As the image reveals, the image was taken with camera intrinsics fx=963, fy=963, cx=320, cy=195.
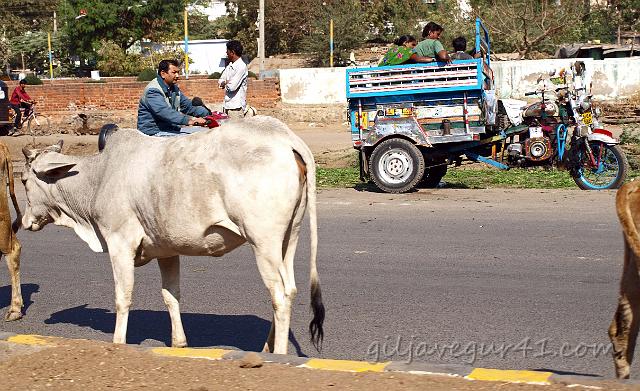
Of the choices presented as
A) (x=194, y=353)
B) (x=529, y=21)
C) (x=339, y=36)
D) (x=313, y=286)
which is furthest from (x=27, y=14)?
(x=194, y=353)

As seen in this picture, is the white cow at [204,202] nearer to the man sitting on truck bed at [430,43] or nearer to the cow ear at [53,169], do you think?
the cow ear at [53,169]

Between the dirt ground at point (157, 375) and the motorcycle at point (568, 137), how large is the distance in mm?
9801

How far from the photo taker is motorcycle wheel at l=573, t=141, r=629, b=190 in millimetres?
14047

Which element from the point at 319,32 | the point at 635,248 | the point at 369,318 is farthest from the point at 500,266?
the point at 319,32

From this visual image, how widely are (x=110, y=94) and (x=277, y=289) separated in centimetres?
2821

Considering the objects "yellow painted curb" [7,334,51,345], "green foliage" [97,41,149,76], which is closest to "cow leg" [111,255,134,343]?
"yellow painted curb" [7,334,51,345]

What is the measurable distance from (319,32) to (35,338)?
1509 inches

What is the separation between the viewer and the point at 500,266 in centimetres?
934

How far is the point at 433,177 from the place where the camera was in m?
15.9

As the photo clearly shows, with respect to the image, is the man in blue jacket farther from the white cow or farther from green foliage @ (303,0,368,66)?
green foliage @ (303,0,368,66)

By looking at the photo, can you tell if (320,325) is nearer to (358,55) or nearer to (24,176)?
(24,176)

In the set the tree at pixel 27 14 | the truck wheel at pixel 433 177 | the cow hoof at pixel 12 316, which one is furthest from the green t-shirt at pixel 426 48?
the tree at pixel 27 14

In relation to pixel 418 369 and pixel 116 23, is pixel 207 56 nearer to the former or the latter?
pixel 116 23

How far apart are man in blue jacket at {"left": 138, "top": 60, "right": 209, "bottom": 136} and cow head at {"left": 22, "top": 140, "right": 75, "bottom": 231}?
1295 millimetres
